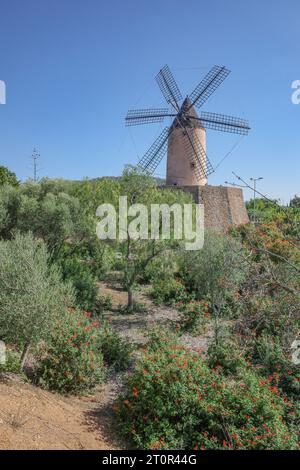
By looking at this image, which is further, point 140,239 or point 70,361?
point 140,239

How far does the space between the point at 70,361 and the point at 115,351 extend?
166 cm

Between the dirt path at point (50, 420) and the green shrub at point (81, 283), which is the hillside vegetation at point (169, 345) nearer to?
the green shrub at point (81, 283)

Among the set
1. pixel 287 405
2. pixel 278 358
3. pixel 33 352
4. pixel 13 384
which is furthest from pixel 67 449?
pixel 278 358

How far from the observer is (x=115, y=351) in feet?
28.6

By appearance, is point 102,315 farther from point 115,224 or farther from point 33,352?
point 33,352

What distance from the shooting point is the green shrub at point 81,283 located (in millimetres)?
12383

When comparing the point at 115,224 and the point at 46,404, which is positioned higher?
the point at 115,224

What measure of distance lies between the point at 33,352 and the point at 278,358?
493 centimetres

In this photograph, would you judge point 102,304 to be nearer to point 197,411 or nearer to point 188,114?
point 197,411

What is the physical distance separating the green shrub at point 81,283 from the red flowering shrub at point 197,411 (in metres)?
5.76

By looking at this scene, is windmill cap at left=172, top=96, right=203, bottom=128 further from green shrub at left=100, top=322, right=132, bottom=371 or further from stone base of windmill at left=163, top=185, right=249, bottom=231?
green shrub at left=100, top=322, right=132, bottom=371

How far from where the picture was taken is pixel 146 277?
1683cm

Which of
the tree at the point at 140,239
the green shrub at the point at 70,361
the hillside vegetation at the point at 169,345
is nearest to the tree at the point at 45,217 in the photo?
the hillside vegetation at the point at 169,345

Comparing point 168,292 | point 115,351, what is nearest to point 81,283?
point 168,292
